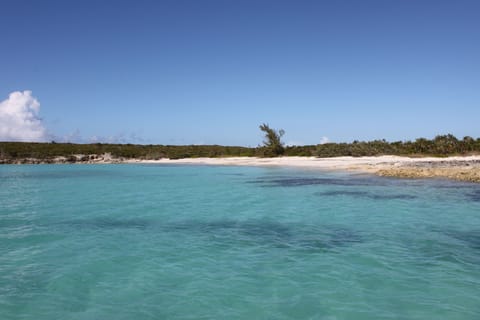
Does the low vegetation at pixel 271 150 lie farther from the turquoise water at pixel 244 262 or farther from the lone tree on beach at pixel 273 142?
the turquoise water at pixel 244 262

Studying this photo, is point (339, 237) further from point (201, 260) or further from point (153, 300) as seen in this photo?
point (153, 300)

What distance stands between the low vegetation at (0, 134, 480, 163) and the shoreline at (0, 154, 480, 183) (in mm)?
2977

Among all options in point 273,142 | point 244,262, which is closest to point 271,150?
point 273,142

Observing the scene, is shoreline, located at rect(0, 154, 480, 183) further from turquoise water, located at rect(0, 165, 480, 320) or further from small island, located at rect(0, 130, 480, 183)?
turquoise water, located at rect(0, 165, 480, 320)

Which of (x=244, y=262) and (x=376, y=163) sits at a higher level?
(x=376, y=163)

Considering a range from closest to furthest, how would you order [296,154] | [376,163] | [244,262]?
[244,262] → [376,163] → [296,154]

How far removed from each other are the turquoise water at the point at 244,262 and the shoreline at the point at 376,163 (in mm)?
18466

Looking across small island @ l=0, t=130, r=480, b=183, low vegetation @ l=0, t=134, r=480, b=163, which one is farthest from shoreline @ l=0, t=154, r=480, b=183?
low vegetation @ l=0, t=134, r=480, b=163

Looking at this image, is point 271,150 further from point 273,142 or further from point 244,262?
point 244,262

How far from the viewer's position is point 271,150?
8569cm

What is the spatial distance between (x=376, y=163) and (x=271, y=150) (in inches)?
1215

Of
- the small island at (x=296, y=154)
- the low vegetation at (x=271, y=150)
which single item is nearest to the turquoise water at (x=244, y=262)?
the small island at (x=296, y=154)

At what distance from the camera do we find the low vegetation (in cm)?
7156

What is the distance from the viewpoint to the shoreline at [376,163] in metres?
36.4
